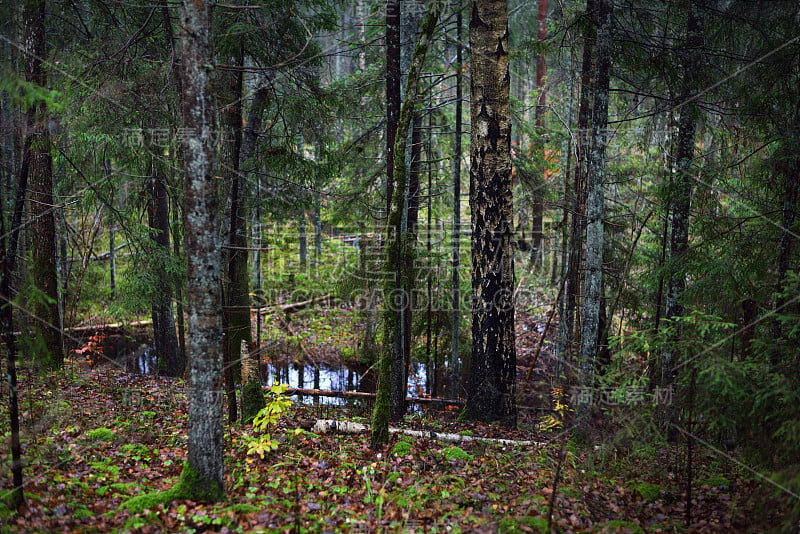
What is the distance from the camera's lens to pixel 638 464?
6910 mm

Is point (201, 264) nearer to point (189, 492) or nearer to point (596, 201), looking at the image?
point (189, 492)

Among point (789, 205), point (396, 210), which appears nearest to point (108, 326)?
point (396, 210)

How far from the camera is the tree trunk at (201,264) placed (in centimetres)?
481

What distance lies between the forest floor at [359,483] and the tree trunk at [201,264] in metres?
0.46

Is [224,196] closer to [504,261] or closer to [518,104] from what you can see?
[504,261]

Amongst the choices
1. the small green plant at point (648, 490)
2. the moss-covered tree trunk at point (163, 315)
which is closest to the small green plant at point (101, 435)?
the moss-covered tree trunk at point (163, 315)

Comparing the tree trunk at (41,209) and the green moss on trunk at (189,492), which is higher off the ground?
the tree trunk at (41,209)

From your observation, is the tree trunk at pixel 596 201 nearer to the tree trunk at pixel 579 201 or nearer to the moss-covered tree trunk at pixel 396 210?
the tree trunk at pixel 579 201

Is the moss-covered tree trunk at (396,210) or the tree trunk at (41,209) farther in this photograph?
the tree trunk at (41,209)

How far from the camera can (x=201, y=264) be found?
16.5 feet

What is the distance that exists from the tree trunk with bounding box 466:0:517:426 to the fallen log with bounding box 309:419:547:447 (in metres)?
1.01

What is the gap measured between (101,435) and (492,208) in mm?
6807

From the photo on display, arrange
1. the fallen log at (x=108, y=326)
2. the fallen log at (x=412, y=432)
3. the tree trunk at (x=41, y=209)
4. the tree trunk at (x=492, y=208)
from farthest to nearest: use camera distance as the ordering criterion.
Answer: the fallen log at (x=108, y=326) < the tree trunk at (x=41, y=209) < the tree trunk at (x=492, y=208) < the fallen log at (x=412, y=432)

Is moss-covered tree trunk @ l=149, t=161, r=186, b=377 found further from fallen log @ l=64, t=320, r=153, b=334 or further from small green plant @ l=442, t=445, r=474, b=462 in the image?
small green plant @ l=442, t=445, r=474, b=462
